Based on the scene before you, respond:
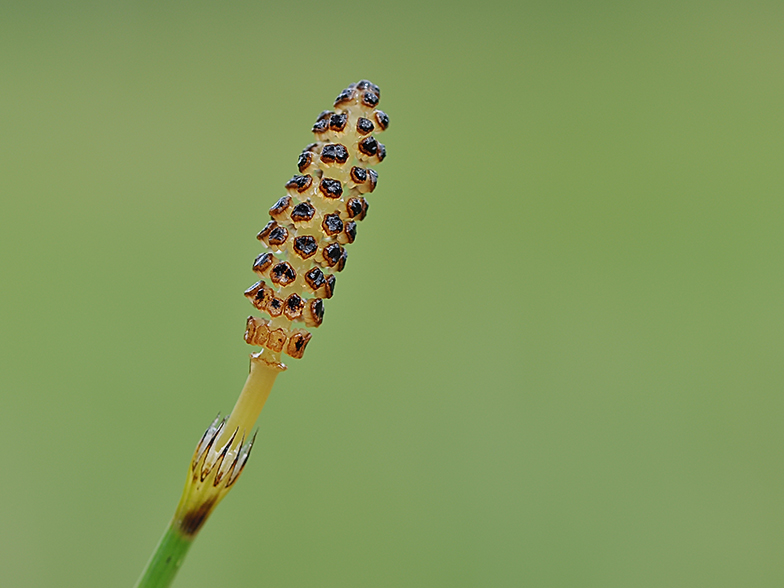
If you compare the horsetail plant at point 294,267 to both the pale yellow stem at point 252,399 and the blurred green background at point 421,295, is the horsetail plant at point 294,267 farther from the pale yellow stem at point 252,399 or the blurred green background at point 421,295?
the blurred green background at point 421,295

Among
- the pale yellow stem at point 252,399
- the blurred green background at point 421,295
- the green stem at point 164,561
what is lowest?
the green stem at point 164,561

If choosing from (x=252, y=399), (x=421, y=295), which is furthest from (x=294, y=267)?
(x=421, y=295)

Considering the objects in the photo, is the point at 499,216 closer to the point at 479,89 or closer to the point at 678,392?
the point at 479,89

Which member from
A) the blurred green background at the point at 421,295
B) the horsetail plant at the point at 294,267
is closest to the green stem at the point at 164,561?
the horsetail plant at the point at 294,267

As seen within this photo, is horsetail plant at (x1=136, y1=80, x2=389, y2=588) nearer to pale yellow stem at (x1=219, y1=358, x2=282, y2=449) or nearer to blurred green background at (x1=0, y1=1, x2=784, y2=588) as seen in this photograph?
pale yellow stem at (x1=219, y1=358, x2=282, y2=449)

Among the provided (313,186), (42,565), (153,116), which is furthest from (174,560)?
(153,116)

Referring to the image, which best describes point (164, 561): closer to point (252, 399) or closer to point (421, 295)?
point (252, 399)

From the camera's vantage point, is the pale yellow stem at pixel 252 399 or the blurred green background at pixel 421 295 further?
the blurred green background at pixel 421 295
